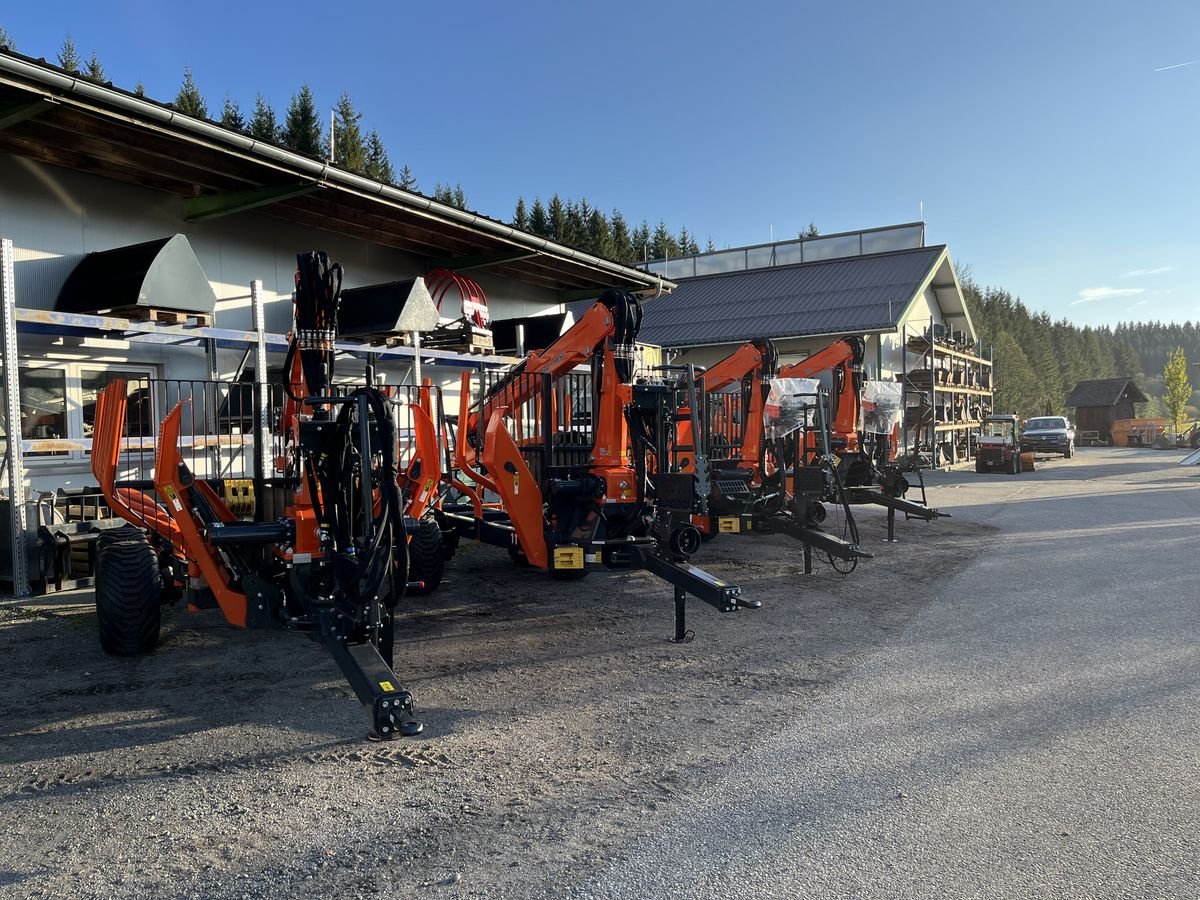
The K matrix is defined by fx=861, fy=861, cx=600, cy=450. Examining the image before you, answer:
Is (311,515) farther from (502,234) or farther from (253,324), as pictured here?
(502,234)

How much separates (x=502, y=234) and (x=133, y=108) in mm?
6242

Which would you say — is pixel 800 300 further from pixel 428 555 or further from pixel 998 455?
pixel 428 555

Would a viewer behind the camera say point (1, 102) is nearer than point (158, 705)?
No

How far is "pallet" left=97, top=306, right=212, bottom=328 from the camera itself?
9398mm

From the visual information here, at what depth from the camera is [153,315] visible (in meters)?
9.47

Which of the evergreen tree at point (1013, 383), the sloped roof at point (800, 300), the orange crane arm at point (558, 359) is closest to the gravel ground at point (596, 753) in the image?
the orange crane arm at point (558, 359)

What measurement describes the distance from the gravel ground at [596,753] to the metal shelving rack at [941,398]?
71.5 feet

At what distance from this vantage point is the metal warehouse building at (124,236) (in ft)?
27.8

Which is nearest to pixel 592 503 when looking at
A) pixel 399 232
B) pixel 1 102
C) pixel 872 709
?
pixel 872 709

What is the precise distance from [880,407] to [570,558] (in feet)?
28.4

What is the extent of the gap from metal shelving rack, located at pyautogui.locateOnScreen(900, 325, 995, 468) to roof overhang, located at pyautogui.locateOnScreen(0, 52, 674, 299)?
669 inches

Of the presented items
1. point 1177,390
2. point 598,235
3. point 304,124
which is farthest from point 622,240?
point 1177,390

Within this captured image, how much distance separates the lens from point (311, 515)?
232 inches

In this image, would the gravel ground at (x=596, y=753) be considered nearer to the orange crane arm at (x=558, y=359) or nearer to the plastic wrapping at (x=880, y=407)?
the orange crane arm at (x=558, y=359)
